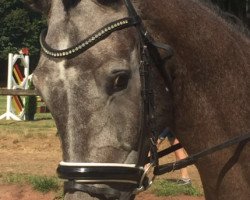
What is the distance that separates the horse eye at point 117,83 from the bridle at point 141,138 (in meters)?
0.09

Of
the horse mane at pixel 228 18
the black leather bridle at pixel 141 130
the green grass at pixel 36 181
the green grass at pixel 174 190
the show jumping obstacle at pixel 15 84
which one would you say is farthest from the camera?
the show jumping obstacle at pixel 15 84

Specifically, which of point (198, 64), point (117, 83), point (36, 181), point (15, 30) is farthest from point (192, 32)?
point (15, 30)

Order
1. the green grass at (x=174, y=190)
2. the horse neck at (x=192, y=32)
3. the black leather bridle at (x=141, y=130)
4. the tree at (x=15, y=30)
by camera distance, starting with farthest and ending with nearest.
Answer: the tree at (x=15, y=30) < the green grass at (x=174, y=190) < the horse neck at (x=192, y=32) < the black leather bridle at (x=141, y=130)

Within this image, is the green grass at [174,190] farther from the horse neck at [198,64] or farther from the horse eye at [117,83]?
the horse eye at [117,83]

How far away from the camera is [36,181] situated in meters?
8.18

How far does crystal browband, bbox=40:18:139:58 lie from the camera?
7.99 ft

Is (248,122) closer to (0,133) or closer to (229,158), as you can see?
(229,158)

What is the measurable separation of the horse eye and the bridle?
95 millimetres

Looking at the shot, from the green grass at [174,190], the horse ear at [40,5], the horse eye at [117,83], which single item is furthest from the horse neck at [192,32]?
the green grass at [174,190]

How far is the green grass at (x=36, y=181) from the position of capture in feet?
26.4

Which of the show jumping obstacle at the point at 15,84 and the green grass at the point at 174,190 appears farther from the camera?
the show jumping obstacle at the point at 15,84

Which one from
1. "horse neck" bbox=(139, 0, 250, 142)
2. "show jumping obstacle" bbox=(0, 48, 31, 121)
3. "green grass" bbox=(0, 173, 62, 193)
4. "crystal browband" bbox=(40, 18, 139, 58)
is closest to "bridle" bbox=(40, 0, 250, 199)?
"crystal browband" bbox=(40, 18, 139, 58)

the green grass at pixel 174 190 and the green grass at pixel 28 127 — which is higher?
the green grass at pixel 174 190

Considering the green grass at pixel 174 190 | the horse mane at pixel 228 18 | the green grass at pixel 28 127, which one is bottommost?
the green grass at pixel 28 127
